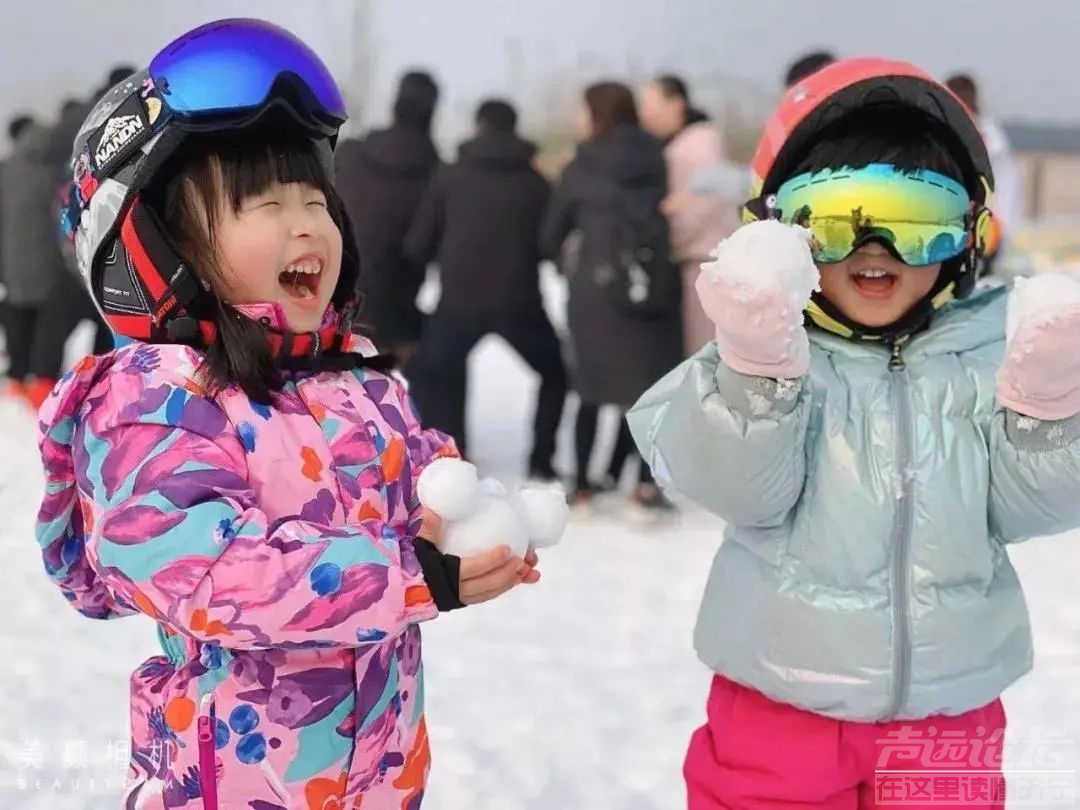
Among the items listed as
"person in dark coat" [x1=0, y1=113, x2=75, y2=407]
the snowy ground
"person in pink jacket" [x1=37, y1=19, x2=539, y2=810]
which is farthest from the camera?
"person in dark coat" [x1=0, y1=113, x2=75, y2=407]

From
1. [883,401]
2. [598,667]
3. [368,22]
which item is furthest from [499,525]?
[368,22]

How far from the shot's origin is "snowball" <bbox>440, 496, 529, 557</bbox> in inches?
53.1

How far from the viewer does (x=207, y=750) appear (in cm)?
141

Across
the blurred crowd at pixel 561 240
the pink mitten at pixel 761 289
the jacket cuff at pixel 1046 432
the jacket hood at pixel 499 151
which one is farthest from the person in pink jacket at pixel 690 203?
the pink mitten at pixel 761 289

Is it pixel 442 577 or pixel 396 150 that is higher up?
pixel 396 150

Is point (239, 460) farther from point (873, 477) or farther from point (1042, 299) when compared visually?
point (1042, 299)

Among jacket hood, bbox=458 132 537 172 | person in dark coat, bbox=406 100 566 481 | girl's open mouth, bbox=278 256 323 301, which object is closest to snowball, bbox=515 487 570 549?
girl's open mouth, bbox=278 256 323 301

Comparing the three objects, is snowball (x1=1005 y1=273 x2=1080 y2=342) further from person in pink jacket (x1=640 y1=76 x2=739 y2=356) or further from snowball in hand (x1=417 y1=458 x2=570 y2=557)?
person in pink jacket (x1=640 y1=76 x2=739 y2=356)

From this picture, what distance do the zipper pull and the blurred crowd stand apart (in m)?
2.83

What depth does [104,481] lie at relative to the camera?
52.7 inches

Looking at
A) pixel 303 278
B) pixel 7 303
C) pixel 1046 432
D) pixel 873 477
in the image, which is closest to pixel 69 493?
pixel 303 278

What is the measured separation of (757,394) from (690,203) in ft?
10.8

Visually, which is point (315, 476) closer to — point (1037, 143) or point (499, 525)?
point (499, 525)

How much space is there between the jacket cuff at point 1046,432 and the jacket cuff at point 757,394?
1.14 ft
